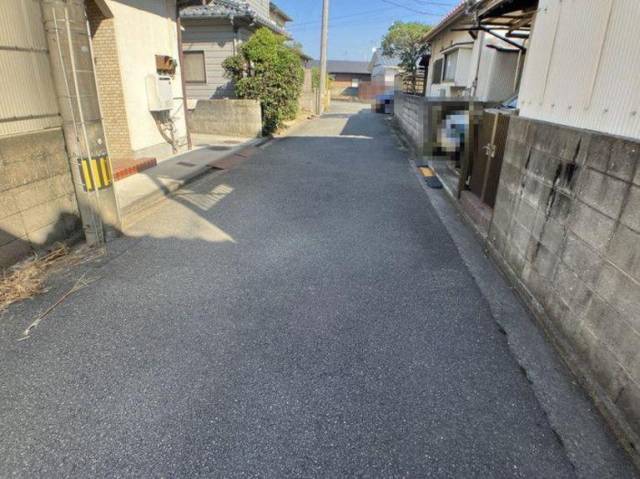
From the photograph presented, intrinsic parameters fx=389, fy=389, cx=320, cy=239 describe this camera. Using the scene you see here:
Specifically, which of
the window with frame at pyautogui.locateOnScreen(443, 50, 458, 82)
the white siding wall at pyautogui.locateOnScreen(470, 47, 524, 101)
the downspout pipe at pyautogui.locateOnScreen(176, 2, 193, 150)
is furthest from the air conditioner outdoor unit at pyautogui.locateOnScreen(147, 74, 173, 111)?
the window with frame at pyautogui.locateOnScreen(443, 50, 458, 82)

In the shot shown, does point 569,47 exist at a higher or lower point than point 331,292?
higher

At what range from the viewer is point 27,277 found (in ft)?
11.3

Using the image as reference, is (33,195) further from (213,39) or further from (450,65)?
(450,65)

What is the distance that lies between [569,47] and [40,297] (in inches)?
182

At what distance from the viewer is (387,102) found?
25.3 metres

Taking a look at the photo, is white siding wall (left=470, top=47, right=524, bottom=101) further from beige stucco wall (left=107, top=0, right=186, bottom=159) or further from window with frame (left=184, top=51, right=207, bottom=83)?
window with frame (left=184, top=51, right=207, bottom=83)

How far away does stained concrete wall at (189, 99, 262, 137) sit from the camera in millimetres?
12172

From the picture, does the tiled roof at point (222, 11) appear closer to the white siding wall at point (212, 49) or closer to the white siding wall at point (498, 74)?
the white siding wall at point (212, 49)

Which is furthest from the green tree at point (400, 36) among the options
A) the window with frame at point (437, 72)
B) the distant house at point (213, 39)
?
the distant house at point (213, 39)

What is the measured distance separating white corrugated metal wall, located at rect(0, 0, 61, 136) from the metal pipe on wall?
87 mm

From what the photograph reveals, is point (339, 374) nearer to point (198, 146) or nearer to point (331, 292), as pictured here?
point (331, 292)

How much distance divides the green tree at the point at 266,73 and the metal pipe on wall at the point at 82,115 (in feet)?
28.9

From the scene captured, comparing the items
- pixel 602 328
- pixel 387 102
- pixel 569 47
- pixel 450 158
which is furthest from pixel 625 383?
pixel 387 102

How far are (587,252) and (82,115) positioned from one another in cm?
451
